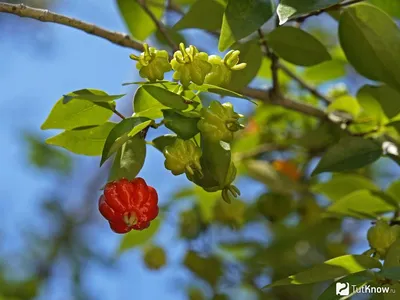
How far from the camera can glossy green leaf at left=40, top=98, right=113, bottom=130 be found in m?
1.13

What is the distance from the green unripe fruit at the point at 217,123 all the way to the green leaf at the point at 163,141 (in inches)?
3.1

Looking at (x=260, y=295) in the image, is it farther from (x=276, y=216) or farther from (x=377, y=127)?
(x=377, y=127)

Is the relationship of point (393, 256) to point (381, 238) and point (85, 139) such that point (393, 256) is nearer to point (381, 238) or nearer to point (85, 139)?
point (381, 238)

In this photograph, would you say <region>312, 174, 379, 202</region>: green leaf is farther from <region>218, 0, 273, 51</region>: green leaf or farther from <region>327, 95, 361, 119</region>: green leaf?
<region>218, 0, 273, 51</region>: green leaf

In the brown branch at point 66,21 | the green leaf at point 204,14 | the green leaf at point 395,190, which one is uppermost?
the green leaf at point 204,14

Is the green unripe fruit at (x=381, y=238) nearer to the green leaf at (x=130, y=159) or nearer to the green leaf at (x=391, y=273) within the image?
the green leaf at (x=391, y=273)

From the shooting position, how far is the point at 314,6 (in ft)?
3.76

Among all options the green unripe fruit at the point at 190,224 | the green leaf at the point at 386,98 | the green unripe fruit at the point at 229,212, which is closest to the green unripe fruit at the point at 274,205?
the green unripe fruit at the point at 229,212

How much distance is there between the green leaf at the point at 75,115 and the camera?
1128 mm

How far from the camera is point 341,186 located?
1.70 m

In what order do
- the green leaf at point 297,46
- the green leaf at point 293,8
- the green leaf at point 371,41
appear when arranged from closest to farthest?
1. the green leaf at point 293,8
2. the green leaf at point 371,41
3. the green leaf at point 297,46

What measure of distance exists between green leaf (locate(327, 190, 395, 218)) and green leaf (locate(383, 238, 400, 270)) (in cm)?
25

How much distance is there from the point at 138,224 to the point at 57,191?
2880 millimetres

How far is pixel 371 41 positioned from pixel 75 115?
578 millimetres
